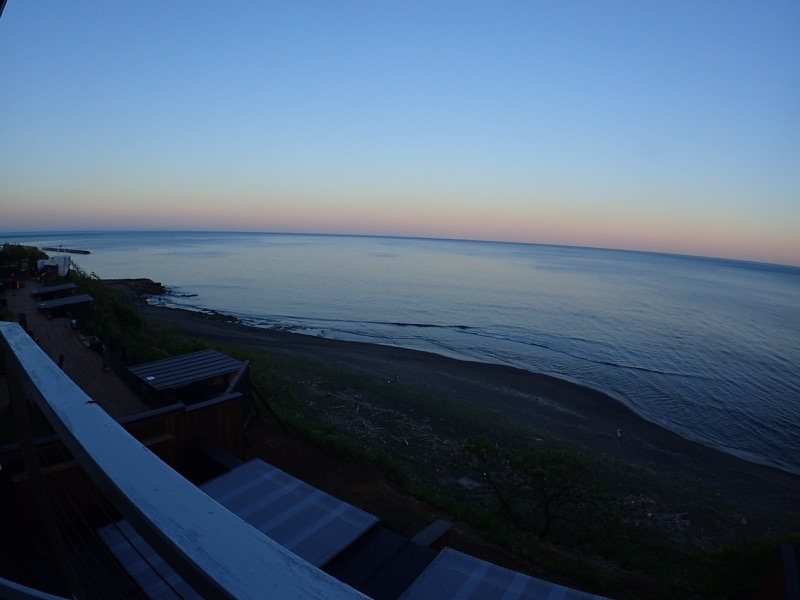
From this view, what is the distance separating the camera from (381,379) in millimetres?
19641

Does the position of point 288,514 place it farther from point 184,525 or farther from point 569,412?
point 569,412

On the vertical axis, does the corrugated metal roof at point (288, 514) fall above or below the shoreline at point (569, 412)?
above

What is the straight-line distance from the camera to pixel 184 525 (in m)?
0.81

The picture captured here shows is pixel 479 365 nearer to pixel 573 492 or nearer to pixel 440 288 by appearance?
pixel 573 492

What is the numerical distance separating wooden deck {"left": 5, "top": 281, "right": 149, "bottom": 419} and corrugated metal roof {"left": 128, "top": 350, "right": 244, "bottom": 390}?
0.73m

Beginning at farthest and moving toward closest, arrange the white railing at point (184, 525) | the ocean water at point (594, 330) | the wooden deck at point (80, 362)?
the ocean water at point (594, 330), the wooden deck at point (80, 362), the white railing at point (184, 525)

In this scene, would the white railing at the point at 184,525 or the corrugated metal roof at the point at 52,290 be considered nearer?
the white railing at the point at 184,525

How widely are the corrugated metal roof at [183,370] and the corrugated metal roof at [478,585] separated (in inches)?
219

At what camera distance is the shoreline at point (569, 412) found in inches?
529

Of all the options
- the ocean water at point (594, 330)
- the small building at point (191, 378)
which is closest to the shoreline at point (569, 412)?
the ocean water at point (594, 330)

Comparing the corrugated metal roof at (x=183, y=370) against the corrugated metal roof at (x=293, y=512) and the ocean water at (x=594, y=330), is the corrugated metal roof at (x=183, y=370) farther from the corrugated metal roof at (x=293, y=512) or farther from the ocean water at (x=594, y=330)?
the ocean water at (x=594, y=330)

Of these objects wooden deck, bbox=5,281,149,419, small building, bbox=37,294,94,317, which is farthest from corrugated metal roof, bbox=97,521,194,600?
small building, bbox=37,294,94,317

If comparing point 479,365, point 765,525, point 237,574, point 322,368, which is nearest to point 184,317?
point 322,368

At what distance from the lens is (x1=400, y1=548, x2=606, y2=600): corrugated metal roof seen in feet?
11.9
